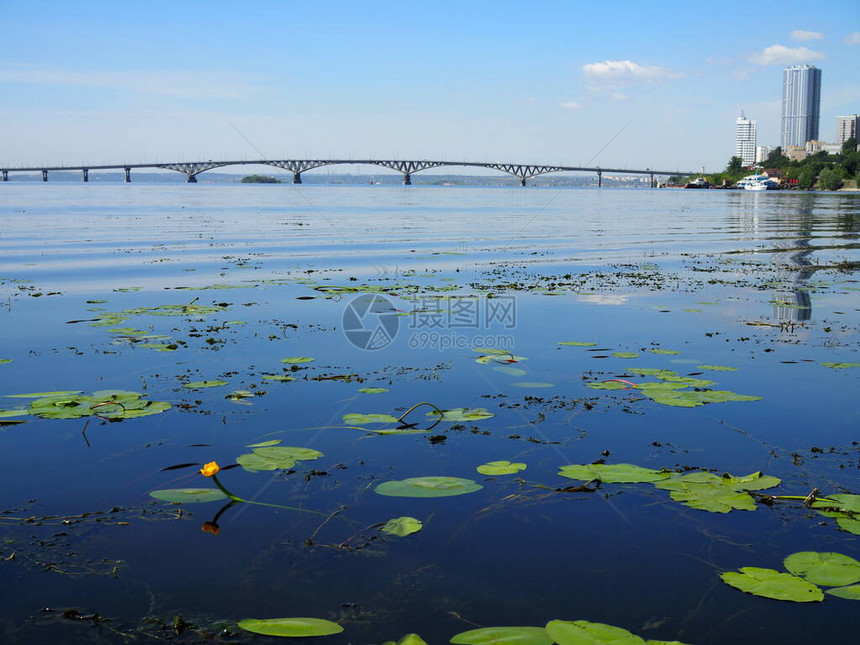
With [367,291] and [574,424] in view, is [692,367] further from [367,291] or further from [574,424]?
[367,291]

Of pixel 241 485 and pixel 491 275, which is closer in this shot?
pixel 241 485

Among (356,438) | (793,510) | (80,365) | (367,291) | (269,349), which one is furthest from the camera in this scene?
(367,291)

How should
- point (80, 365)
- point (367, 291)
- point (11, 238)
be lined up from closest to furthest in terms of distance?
point (80, 365), point (367, 291), point (11, 238)

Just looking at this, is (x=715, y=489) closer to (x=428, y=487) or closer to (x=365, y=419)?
(x=428, y=487)

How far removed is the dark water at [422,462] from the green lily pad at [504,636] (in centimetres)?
11

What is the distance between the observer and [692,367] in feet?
27.3

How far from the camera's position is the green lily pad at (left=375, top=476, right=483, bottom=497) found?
4824mm

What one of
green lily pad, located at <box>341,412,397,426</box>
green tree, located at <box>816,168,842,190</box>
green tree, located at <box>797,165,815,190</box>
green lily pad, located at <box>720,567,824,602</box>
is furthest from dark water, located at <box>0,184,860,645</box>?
green tree, located at <box>797,165,815,190</box>

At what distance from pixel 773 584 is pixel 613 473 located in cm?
153

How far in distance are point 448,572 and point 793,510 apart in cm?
230

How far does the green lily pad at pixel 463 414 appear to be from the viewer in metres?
6.45

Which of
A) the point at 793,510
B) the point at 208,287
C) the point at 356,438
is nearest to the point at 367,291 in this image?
the point at 208,287

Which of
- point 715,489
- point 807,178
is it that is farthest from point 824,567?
point 807,178

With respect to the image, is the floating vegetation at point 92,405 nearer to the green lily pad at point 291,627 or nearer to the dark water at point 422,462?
the dark water at point 422,462
